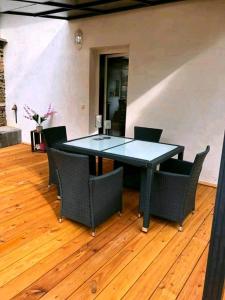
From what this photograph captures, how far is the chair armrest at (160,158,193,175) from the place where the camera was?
284cm

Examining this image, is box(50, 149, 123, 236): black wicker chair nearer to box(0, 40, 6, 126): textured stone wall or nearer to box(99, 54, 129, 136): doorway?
box(99, 54, 129, 136): doorway

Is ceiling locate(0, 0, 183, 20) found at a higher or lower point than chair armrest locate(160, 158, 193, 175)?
higher

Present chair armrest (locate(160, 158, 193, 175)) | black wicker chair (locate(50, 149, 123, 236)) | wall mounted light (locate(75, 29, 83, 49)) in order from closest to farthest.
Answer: black wicker chair (locate(50, 149, 123, 236)) → chair armrest (locate(160, 158, 193, 175)) → wall mounted light (locate(75, 29, 83, 49))

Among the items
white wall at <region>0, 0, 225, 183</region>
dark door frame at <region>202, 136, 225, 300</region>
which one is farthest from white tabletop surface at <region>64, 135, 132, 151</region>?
dark door frame at <region>202, 136, 225, 300</region>

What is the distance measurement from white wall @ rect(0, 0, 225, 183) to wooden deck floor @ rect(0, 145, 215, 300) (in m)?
1.33

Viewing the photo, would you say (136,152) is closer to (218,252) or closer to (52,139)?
(52,139)

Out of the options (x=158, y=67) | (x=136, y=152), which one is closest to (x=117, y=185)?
(x=136, y=152)

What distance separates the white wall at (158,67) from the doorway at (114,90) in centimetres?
31

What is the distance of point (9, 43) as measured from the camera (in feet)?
19.0

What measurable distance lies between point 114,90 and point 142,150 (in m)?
2.42

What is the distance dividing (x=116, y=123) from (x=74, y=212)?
2.81m

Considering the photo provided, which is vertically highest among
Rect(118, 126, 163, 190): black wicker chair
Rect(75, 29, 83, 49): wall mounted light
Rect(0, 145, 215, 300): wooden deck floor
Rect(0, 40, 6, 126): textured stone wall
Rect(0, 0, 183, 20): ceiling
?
Rect(0, 0, 183, 20): ceiling

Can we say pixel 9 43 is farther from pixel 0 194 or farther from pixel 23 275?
pixel 23 275

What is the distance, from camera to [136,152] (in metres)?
2.76
